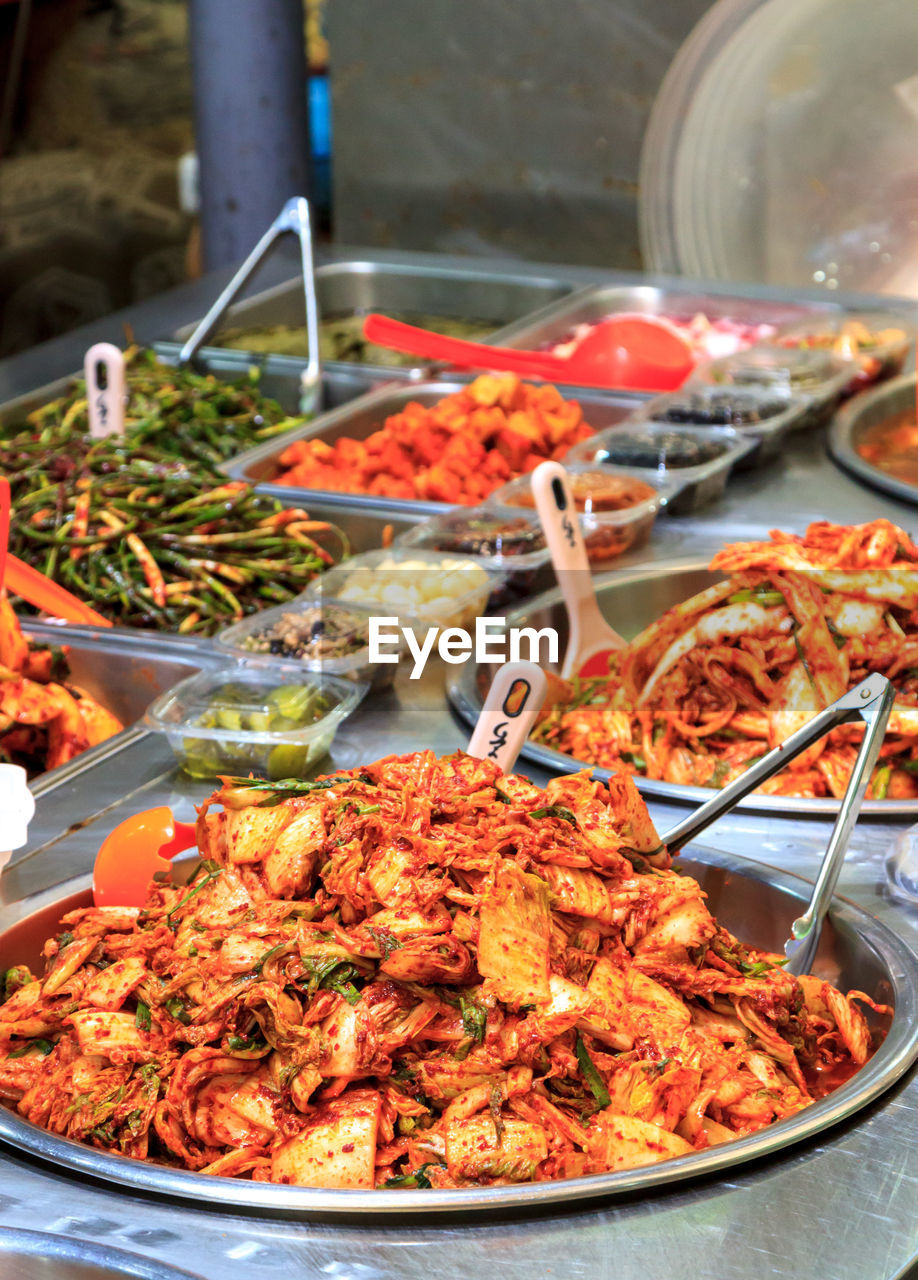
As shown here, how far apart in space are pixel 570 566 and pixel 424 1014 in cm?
112

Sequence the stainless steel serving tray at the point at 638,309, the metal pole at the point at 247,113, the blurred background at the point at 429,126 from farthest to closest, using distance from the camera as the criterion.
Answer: the blurred background at the point at 429,126 → the metal pole at the point at 247,113 → the stainless steel serving tray at the point at 638,309

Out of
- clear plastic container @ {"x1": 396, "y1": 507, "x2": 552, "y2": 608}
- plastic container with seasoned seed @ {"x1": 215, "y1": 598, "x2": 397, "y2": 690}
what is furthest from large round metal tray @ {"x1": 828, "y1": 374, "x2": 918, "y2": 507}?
plastic container with seasoned seed @ {"x1": 215, "y1": 598, "x2": 397, "y2": 690}

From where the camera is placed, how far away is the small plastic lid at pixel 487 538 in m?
2.48

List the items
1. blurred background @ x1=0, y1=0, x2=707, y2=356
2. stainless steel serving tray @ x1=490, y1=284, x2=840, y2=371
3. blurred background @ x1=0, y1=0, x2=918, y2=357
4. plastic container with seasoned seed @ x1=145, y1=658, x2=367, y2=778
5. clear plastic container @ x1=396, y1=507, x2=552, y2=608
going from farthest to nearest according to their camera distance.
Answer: blurred background @ x1=0, y1=0, x2=707, y2=356
blurred background @ x1=0, y1=0, x2=918, y2=357
stainless steel serving tray @ x1=490, y1=284, x2=840, y2=371
clear plastic container @ x1=396, y1=507, x2=552, y2=608
plastic container with seasoned seed @ x1=145, y1=658, x2=367, y2=778

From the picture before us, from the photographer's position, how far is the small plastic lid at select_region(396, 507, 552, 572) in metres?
2.48

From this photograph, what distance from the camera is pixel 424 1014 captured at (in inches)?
48.9

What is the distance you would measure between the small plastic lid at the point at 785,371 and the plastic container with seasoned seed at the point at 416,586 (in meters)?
1.15

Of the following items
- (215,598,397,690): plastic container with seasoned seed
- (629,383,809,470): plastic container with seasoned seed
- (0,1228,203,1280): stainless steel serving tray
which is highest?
(629,383,809,470): plastic container with seasoned seed

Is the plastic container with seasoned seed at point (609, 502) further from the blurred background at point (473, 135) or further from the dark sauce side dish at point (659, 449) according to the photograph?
the blurred background at point (473, 135)

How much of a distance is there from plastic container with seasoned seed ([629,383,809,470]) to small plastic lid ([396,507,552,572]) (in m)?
0.62

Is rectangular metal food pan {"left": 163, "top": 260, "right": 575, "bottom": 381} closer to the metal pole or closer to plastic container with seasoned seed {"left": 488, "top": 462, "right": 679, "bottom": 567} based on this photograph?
the metal pole

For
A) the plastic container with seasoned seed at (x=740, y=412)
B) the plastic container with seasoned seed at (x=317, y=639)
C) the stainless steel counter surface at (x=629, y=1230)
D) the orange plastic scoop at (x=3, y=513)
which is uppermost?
the orange plastic scoop at (x=3, y=513)

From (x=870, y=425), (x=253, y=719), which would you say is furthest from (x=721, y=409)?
(x=253, y=719)

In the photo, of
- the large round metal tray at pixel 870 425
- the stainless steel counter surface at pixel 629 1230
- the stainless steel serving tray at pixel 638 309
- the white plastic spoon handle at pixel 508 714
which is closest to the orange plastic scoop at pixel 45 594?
the white plastic spoon handle at pixel 508 714
